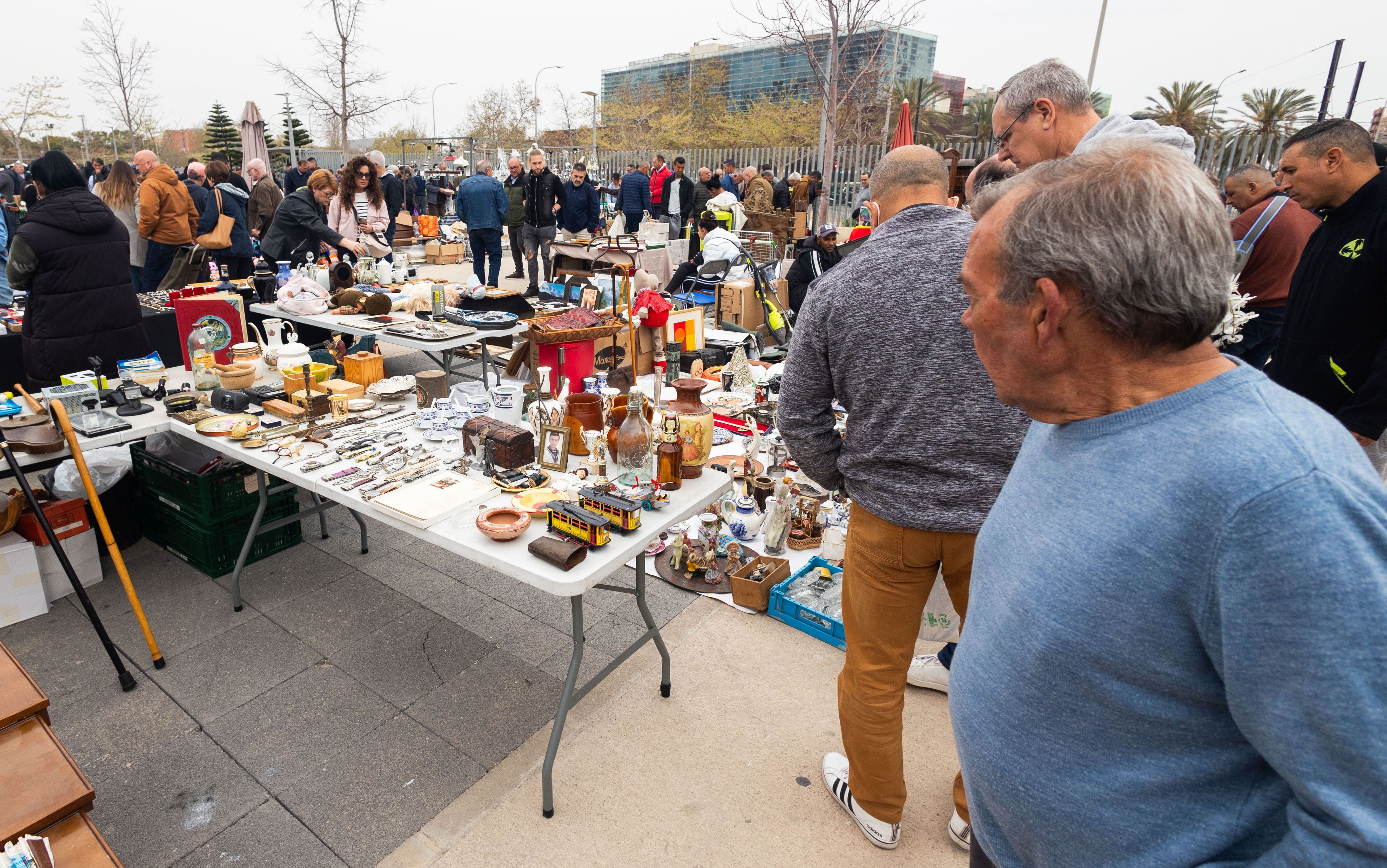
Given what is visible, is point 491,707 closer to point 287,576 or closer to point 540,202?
point 287,576

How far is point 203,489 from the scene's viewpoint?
3.45 m

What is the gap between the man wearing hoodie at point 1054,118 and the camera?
2.51 m

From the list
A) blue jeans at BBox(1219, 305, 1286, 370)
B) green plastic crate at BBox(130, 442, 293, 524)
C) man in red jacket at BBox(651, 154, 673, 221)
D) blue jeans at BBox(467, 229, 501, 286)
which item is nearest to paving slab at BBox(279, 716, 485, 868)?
green plastic crate at BBox(130, 442, 293, 524)

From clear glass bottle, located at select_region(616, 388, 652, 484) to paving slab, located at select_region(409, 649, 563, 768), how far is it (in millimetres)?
980

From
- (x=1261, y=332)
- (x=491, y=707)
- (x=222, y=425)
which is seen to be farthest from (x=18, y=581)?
(x=1261, y=332)

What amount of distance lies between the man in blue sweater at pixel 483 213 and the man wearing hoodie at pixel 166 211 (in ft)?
9.82

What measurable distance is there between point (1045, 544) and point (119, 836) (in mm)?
2762

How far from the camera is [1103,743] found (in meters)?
0.89

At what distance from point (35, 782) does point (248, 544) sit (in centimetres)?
170

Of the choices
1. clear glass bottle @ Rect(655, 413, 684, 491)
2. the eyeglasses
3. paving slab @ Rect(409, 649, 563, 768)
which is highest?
the eyeglasses

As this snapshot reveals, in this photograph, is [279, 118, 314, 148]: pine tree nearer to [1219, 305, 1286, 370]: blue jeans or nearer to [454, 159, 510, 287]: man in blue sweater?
[454, 159, 510, 287]: man in blue sweater

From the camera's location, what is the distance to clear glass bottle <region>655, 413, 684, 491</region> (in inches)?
101

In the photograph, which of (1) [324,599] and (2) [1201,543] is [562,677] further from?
(2) [1201,543]

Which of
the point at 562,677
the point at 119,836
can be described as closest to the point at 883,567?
the point at 562,677
